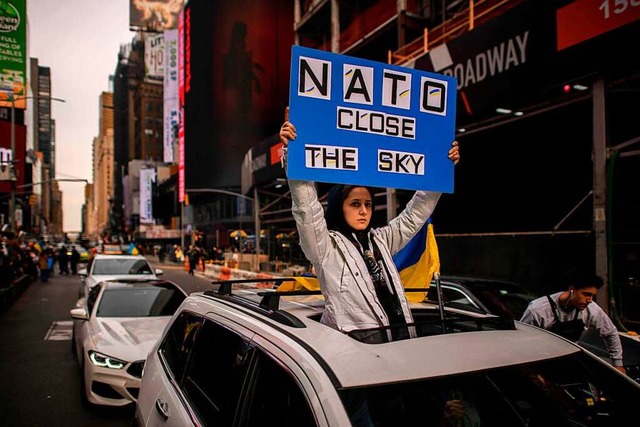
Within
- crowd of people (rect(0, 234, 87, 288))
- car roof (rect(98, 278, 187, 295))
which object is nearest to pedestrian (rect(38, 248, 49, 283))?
crowd of people (rect(0, 234, 87, 288))

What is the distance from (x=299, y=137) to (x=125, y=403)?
4284 millimetres

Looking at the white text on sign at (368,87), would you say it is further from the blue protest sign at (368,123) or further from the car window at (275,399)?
the car window at (275,399)

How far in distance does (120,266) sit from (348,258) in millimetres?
12414

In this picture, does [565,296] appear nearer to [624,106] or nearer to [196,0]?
[624,106]

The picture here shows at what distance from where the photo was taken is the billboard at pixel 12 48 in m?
28.8

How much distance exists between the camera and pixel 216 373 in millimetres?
2545

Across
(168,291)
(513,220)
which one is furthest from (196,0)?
(168,291)

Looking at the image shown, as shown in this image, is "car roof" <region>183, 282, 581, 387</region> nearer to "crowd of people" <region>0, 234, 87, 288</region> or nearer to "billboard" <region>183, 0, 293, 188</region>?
"crowd of people" <region>0, 234, 87, 288</region>

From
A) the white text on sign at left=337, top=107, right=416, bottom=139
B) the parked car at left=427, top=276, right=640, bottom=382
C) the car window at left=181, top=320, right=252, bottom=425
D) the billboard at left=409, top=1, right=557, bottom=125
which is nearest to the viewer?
the car window at left=181, top=320, right=252, bottom=425

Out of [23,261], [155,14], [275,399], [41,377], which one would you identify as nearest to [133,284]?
[41,377]

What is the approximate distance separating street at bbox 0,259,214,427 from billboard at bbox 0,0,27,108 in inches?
811

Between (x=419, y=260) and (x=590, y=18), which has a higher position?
(x=590, y=18)

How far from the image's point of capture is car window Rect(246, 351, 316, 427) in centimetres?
184

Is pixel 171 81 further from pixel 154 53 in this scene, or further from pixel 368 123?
pixel 368 123
